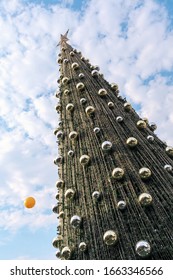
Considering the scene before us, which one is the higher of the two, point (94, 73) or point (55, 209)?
point (94, 73)

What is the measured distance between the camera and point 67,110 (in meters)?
6.36

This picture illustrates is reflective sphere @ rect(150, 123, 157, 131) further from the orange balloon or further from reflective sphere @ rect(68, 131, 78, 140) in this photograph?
the orange balloon

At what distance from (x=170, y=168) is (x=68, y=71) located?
12.1 feet

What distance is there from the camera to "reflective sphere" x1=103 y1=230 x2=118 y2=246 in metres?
3.99

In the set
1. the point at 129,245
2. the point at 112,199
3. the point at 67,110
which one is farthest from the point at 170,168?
the point at 67,110

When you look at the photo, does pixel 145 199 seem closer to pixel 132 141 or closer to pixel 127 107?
pixel 132 141

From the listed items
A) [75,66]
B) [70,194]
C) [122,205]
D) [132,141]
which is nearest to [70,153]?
[70,194]

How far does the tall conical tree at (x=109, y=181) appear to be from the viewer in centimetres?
401

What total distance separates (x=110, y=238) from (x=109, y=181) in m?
0.96

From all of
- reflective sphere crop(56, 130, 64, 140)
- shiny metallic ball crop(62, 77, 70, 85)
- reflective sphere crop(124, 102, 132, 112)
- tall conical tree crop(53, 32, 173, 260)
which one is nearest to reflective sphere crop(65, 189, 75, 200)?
tall conical tree crop(53, 32, 173, 260)

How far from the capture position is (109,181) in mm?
4727

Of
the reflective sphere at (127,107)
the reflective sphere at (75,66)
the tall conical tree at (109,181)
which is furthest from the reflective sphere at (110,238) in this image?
the reflective sphere at (75,66)

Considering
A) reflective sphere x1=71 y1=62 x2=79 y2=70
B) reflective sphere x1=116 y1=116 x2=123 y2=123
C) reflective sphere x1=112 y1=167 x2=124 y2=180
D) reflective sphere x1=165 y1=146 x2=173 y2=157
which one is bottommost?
reflective sphere x1=112 y1=167 x2=124 y2=180
